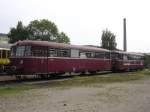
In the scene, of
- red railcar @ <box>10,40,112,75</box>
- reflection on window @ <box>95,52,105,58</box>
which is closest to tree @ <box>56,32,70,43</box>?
reflection on window @ <box>95,52,105,58</box>

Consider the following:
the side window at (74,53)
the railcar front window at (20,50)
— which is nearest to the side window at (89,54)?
the side window at (74,53)

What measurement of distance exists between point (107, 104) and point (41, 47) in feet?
46.7

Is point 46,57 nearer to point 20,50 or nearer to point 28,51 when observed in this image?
point 28,51

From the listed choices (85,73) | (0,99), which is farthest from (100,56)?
(0,99)

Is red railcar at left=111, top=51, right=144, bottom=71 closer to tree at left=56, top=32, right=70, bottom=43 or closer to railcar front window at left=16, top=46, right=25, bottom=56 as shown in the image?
railcar front window at left=16, top=46, right=25, bottom=56

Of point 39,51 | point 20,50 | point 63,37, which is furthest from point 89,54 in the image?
point 63,37

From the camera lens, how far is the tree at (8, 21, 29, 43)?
8760cm

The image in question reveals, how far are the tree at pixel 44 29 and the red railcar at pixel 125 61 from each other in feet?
148

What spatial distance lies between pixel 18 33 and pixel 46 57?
61919 millimetres

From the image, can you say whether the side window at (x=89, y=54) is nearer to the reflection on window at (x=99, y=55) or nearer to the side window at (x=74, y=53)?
the reflection on window at (x=99, y=55)

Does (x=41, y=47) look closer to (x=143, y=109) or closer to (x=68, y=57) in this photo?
(x=68, y=57)

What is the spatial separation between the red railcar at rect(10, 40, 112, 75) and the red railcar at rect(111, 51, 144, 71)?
1095 centimetres

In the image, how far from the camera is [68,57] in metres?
30.5

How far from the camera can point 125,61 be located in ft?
152
